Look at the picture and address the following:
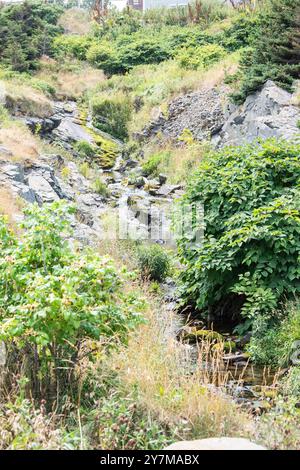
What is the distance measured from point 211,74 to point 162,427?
19521mm

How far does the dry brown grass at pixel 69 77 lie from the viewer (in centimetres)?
2555

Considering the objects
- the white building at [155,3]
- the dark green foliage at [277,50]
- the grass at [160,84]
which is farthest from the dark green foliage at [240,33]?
the white building at [155,3]

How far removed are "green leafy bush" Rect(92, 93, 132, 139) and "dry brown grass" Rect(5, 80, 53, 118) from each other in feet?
10.6

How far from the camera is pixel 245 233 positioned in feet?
23.3

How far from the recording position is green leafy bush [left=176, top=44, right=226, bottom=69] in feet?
78.1

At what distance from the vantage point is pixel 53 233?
442cm

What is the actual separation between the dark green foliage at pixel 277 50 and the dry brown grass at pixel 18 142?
649cm

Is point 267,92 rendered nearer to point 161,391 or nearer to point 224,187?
point 224,187

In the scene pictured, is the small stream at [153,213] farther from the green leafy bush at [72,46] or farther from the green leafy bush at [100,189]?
the green leafy bush at [72,46]

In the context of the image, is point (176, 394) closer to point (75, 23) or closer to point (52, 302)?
point (52, 302)

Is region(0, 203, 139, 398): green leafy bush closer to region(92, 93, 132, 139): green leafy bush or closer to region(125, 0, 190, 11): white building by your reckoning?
region(92, 93, 132, 139): green leafy bush

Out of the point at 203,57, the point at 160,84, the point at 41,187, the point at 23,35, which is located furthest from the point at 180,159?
the point at 23,35

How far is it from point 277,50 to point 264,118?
109 inches
